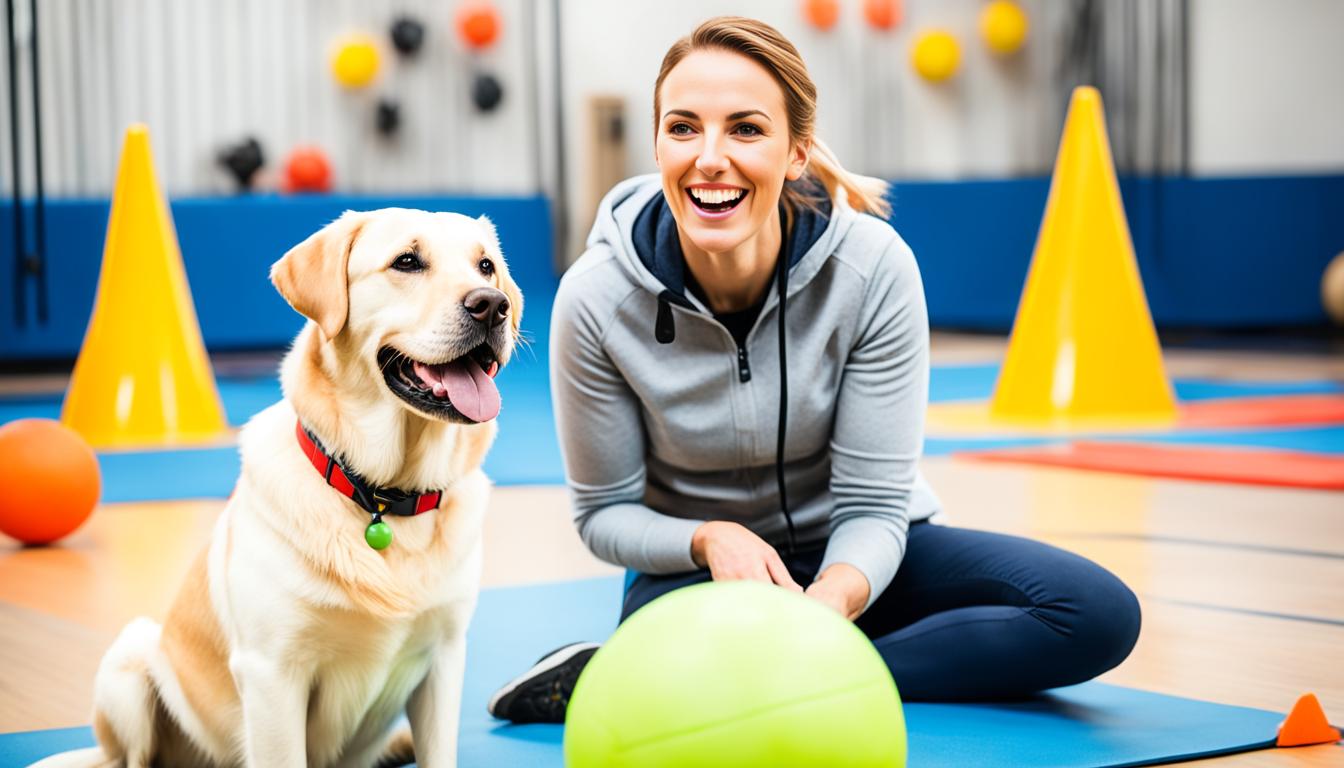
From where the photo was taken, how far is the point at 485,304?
1.76m

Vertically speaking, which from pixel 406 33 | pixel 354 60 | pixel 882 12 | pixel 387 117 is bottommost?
pixel 387 117

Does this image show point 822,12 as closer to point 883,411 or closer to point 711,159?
point 883,411

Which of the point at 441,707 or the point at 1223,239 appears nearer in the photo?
the point at 441,707

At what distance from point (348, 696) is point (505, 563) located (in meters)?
1.60

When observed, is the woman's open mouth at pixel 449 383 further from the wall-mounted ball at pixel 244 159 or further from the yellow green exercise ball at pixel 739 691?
the wall-mounted ball at pixel 244 159

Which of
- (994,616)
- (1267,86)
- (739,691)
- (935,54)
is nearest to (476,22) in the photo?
(935,54)

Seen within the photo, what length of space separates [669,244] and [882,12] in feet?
24.8

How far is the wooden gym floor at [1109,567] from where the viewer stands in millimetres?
2342

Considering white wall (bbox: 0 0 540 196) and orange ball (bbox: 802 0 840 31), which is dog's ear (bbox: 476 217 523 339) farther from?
orange ball (bbox: 802 0 840 31)

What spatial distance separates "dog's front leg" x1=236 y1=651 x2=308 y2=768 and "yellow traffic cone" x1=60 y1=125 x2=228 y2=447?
361 centimetres

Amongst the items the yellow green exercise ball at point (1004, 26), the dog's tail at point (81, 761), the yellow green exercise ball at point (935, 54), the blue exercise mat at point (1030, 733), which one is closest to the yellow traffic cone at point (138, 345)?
the blue exercise mat at point (1030, 733)

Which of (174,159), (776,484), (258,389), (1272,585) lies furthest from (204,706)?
(174,159)

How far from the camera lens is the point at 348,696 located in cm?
175

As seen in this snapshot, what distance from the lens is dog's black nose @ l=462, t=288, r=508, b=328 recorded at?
69.1 inches
